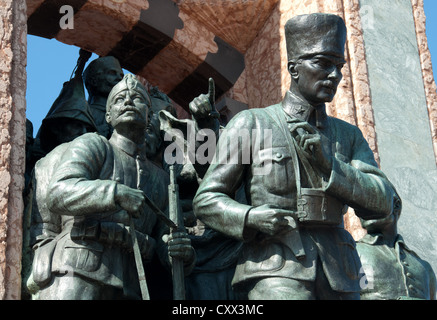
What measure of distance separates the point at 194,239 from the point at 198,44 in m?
2.60

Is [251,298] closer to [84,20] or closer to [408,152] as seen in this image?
[408,152]

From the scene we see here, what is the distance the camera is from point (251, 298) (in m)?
5.53

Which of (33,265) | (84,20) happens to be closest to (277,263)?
(33,265)

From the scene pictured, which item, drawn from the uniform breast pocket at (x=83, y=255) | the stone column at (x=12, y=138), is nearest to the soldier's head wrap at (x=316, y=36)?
the uniform breast pocket at (x=83, y=255)

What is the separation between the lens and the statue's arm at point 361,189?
5.56m

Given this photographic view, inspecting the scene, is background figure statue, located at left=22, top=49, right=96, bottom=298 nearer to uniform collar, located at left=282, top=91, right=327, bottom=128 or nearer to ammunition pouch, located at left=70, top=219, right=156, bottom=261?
ammunition pouch, located at left=70, top=219, right=156, bottom=261

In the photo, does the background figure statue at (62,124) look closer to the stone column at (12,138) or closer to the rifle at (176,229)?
the stone column at (12,138)

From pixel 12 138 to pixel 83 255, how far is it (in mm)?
1085

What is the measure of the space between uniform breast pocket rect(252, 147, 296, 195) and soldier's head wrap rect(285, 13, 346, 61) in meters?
0.55

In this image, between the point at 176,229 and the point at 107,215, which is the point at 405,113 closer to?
the point at 176,229

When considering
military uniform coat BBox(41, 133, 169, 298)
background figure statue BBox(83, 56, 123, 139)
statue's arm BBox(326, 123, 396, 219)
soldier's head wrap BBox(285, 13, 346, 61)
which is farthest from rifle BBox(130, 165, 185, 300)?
background figure statue BBox(83, 56, 123, 139)

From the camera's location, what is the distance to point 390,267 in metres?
6.25

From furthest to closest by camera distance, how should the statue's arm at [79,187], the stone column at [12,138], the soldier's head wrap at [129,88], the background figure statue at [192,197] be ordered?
the soldier's head wrap at [129,88] < the background figure statue at [192,197] < the stone column at [12,138] < the statue's arm at [79,187]
